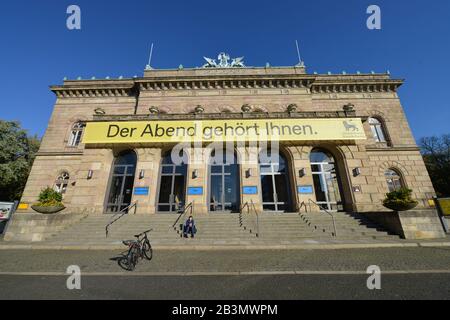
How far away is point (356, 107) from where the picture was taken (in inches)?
796

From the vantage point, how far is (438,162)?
31.0m

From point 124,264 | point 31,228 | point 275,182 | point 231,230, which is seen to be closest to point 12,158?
point 31,228

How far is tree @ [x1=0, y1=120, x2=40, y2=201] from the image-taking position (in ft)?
72.6

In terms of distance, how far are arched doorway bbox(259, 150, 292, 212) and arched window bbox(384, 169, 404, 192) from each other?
34.5ft

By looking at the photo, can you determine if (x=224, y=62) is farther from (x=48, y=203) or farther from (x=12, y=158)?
(x=12, y=158)

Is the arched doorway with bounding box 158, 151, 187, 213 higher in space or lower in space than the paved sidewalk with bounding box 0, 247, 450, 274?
higher

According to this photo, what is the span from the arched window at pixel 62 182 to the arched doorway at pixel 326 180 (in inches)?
884

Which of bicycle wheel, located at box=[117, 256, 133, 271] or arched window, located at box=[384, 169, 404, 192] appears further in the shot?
arched window, located at box=[384, 169, 404, 192]

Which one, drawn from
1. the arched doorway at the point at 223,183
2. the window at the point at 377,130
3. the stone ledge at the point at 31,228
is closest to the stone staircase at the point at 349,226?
the arched doorway at the point at 223,183

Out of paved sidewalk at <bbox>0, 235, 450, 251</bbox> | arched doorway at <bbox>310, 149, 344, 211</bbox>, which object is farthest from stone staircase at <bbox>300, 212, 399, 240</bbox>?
arched doorway at <bbox>310, 149, 344, 211</bbox>

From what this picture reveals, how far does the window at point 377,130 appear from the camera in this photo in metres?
19.1

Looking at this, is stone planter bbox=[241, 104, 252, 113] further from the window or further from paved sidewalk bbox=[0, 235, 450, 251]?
paved sidewalk bbox=[0, 235, 450, 251]

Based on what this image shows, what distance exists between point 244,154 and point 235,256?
8.55m
